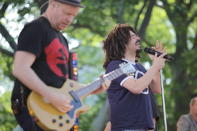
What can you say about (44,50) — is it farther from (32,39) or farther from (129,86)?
(129,86)

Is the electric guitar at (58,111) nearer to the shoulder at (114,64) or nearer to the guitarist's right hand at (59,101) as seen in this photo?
the guitarist's right hand at (59,101)

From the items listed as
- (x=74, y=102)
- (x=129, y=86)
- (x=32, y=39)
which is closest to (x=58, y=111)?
(x=74, y=102)

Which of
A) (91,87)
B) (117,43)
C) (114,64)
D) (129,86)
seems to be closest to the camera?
(91,87)

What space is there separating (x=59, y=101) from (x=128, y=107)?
1.28 m

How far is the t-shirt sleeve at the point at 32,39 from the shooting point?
14.0ft

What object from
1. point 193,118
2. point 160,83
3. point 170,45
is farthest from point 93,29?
point 160,83

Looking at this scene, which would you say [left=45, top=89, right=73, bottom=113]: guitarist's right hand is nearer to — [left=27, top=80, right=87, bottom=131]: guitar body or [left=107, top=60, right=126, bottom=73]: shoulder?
[left=27, top=80, right=87, bottom=131]: guitar body

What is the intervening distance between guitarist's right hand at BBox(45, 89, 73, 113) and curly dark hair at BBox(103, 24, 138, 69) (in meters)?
1.47

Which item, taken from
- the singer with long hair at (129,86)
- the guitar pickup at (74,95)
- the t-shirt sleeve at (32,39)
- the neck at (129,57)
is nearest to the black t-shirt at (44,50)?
the t-shirt sleeve at (32,39)

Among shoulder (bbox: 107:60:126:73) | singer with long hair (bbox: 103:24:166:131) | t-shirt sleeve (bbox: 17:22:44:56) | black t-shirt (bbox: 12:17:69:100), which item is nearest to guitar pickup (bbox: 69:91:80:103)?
black t-shirt (bbox: 12:17:69:100)

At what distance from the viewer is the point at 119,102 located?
545cm

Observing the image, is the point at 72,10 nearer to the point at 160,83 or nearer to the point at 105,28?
the point at 160,83

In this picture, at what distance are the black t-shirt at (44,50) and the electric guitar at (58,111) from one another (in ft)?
0.30

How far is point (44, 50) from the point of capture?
14.3ft
